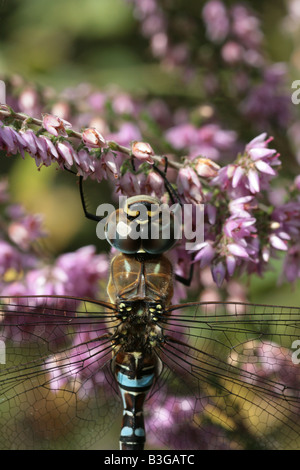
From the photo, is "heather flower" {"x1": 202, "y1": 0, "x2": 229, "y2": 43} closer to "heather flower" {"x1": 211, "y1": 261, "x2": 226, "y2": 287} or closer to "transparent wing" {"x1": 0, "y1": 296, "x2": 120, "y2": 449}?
"heather flower" {"x1": 211, "y1": 261, "x2": 226, "y2": 287}

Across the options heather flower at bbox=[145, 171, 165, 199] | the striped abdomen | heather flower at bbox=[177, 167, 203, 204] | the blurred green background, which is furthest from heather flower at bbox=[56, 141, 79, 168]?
the blurred green background

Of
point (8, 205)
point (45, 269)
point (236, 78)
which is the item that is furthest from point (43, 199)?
point (236, 78)

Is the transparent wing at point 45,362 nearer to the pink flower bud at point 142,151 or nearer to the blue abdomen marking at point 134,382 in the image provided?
the blue abdomen marking at point 134,382

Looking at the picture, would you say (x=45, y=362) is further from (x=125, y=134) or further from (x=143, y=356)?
(x=125, y=134)

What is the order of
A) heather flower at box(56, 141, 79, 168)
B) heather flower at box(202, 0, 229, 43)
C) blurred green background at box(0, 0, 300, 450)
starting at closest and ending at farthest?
heather flower at box(56, 141, 79, 168) → heather flower at box(202, 0, 229, 43) → blurred green background at box(0, 0, 300, 450)

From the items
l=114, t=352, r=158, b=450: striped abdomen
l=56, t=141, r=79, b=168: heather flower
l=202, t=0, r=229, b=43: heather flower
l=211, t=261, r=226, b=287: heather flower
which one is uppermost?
l=202, t=0, r=229, b=43: heather flower

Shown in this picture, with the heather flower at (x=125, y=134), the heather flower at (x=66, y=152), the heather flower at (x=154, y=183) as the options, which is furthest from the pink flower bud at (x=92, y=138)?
the heather flower at (x=125, y=134)
